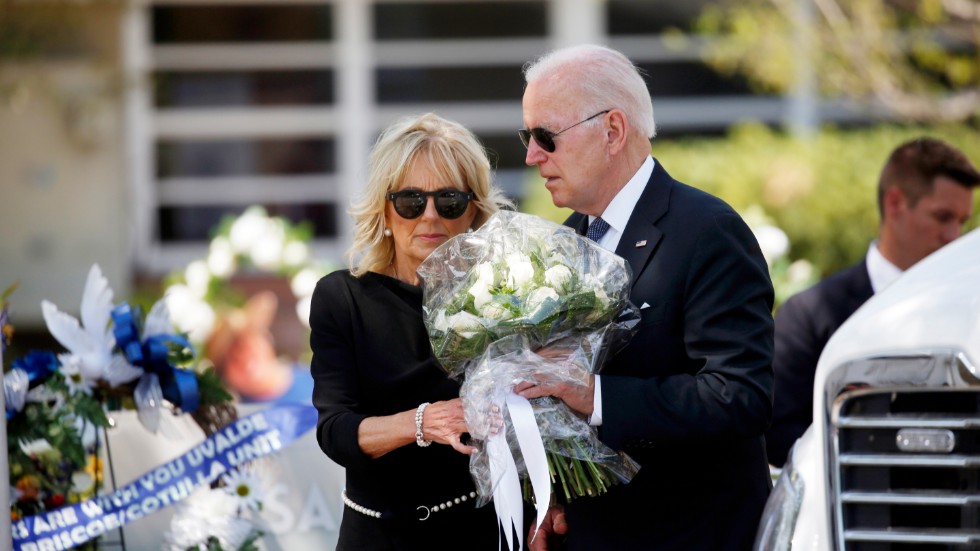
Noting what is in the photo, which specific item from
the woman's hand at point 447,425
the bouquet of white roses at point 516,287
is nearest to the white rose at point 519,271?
the bouquet of white roses at point 516,287

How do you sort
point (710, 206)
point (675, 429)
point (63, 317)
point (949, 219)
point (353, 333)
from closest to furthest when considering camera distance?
point (675, 429)
point (710, 206)
point (353, 333)
point (63, 317)
point (949, 219)

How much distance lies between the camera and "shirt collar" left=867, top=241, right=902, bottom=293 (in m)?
5.14

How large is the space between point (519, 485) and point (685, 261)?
0.72 m

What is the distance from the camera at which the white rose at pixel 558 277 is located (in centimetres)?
328

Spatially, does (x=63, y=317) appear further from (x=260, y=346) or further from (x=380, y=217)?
(x=260, y=346)

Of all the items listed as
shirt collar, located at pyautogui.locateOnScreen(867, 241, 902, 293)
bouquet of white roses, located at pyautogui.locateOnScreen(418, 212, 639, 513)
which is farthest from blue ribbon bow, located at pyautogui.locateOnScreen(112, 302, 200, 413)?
shirt collar, located at pyautogui.locateOnScreen(867, 241, 902, 293)

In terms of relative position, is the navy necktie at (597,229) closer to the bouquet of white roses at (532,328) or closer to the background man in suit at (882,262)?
the bouquet of white roses at (532,328)

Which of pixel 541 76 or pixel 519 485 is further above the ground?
pixel 541 76

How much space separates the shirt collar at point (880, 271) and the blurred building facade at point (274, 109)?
9769 mm

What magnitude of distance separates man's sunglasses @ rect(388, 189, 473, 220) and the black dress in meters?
0.27

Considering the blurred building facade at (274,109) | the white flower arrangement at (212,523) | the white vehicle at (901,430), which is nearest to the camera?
the white vehicle at (901,430)

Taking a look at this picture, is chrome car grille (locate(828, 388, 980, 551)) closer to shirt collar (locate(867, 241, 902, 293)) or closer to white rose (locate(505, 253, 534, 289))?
white rose (locate(505, 253, 534, 289))

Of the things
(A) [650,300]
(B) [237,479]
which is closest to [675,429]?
(A) [650,300]

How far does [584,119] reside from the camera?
12.0ft
